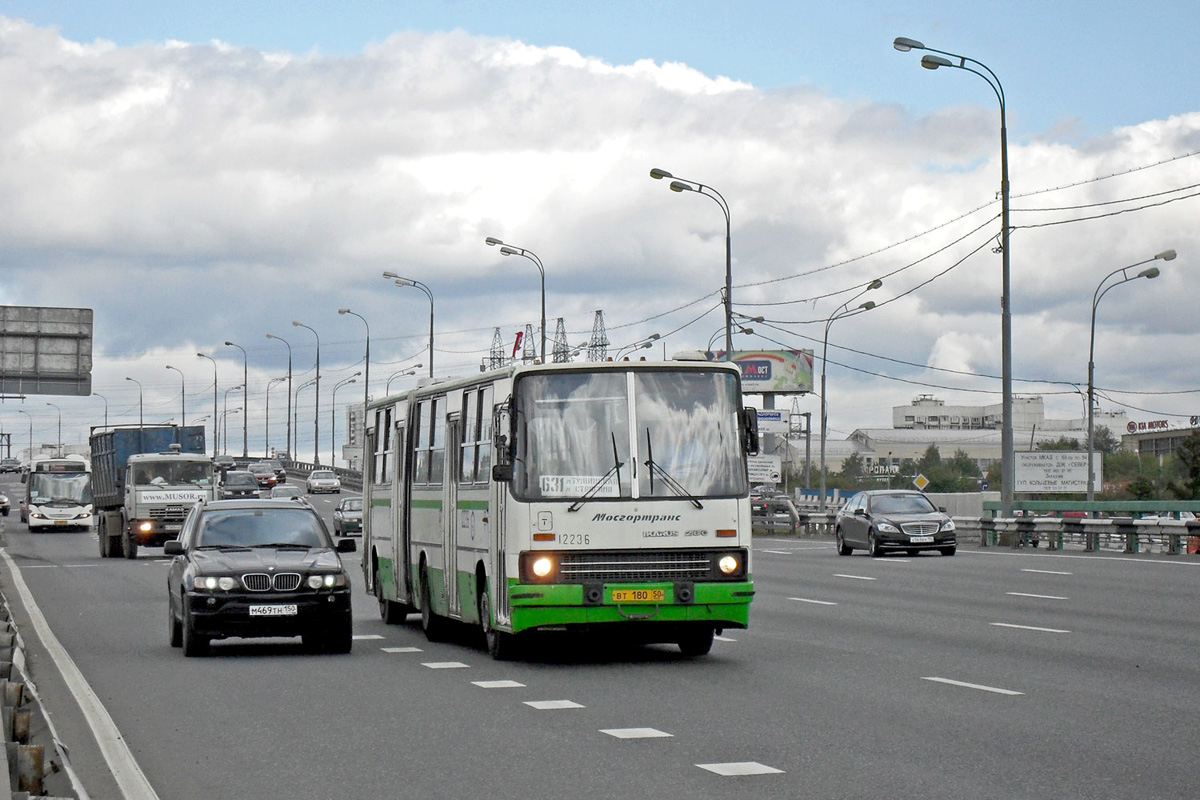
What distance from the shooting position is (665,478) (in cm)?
1622

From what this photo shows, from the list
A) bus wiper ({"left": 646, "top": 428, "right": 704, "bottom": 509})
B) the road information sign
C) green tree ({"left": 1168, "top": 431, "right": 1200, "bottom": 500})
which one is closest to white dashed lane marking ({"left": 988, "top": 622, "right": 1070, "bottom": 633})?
bus wiper ({"left": 646, "top": 428, "right": 704, "bottom": 509})

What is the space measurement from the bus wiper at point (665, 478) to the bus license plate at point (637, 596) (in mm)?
882

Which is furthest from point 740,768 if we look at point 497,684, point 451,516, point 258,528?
point 258,528

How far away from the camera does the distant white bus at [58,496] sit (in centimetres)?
6391

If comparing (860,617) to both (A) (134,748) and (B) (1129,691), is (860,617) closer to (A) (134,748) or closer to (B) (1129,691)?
(B) (1129,691)

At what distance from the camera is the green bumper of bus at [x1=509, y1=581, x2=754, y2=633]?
15.8 meters

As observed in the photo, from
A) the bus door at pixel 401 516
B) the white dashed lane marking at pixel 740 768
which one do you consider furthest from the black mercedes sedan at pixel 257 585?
the white dashed lane marking at pixel 740 768

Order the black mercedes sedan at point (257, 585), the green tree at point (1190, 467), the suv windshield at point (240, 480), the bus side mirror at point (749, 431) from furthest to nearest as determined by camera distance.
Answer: the green tree at point (1190, 467) → the suv windshield at point (240, 480) → the black mercedes sedan at point (257, 585) → the bus side mirror at point (749, 431)

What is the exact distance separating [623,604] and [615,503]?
0.91 m

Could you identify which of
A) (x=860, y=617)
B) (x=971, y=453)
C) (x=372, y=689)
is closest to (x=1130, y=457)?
(x=971, y=453)

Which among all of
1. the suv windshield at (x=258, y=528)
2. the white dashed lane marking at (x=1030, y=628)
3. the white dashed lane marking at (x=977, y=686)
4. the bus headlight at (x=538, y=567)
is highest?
the suv windshield at (x=258, y=528)

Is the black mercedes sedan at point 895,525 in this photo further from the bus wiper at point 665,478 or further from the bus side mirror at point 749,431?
the bus wiper at point 665,478

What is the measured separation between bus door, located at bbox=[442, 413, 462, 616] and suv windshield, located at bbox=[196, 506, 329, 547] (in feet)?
4.25

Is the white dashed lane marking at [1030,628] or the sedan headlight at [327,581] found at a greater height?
the sedan headlight at [327,581]
